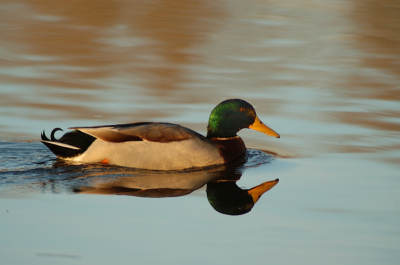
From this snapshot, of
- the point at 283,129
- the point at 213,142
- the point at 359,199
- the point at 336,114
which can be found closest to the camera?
the point at 359,199

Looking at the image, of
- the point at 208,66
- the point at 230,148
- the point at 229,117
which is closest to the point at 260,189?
the point at 230,148

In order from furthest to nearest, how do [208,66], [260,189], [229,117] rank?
[208,66] < [229,117] < [260,189]

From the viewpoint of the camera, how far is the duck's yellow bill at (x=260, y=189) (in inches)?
252

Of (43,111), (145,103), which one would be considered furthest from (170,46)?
(43,111)

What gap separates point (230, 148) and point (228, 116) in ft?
1.48

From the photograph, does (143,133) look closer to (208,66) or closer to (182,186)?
(182,186)

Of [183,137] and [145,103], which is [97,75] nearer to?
[145,103]

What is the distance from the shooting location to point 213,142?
807 cm

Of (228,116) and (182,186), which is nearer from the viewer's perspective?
(182,186)

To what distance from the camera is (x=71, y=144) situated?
→ 7508mm

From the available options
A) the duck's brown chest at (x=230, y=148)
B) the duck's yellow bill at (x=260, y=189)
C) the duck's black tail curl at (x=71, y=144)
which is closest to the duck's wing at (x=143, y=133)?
the duck's black tail curl at (x=71, y=144)

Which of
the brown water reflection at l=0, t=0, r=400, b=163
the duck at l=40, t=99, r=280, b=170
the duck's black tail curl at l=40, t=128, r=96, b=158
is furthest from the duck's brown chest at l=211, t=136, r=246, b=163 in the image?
the duck's black tail curl at l=40, t=128, r=96, b=158

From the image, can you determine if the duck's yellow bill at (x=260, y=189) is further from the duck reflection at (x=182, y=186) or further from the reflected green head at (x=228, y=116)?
the reflected green head at (x=228, y=116)

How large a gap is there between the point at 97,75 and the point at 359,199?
6740 millimetres
